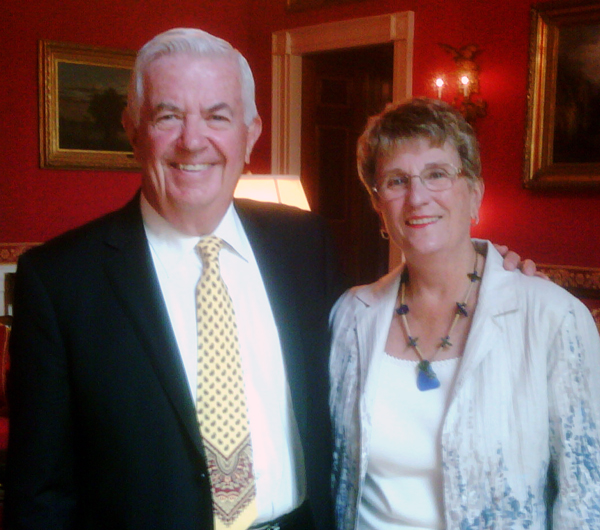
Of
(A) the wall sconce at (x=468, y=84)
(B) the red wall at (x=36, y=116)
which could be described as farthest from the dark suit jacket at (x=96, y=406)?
(B) the red wall at (x=36, y=116)

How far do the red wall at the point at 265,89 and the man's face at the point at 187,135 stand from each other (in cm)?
330

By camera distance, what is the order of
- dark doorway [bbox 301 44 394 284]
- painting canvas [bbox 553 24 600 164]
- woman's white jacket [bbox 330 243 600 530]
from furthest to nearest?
dark doorway [bbox 301 44 394 284] < painting canvas [bbox 553 24 600 164] < woman's white jacket [bbox 330 243 600 530]

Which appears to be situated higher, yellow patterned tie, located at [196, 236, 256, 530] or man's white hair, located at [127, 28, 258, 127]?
man's white hair, located at [127, 28, 258, 127]

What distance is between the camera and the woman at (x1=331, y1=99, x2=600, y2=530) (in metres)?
1.45

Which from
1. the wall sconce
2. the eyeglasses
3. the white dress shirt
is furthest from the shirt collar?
the wall sconce

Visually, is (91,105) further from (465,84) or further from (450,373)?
(450,373)

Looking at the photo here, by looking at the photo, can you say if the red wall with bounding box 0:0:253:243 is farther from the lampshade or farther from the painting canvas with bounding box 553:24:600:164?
the painting canvas with bounding box 553:24:600:164

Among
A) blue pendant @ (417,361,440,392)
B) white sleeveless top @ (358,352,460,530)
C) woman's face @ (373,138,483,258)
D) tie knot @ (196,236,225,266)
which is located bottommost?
white sleeveless top @ (358,352,460,530)

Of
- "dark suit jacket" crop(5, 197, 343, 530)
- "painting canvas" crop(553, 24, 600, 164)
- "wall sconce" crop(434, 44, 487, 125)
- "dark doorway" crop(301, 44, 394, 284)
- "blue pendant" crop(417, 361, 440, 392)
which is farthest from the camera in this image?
"dark doorway" crop(301, 44, 394, 284)

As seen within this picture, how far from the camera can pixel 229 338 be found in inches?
56.1

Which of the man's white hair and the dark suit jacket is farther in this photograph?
the man's white hair

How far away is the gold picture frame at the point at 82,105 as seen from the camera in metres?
5.14

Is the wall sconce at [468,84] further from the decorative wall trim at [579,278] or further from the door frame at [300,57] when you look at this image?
the decorative wall trim at [579,278]

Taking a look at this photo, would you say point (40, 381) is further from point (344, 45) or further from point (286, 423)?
point (344, 45)
